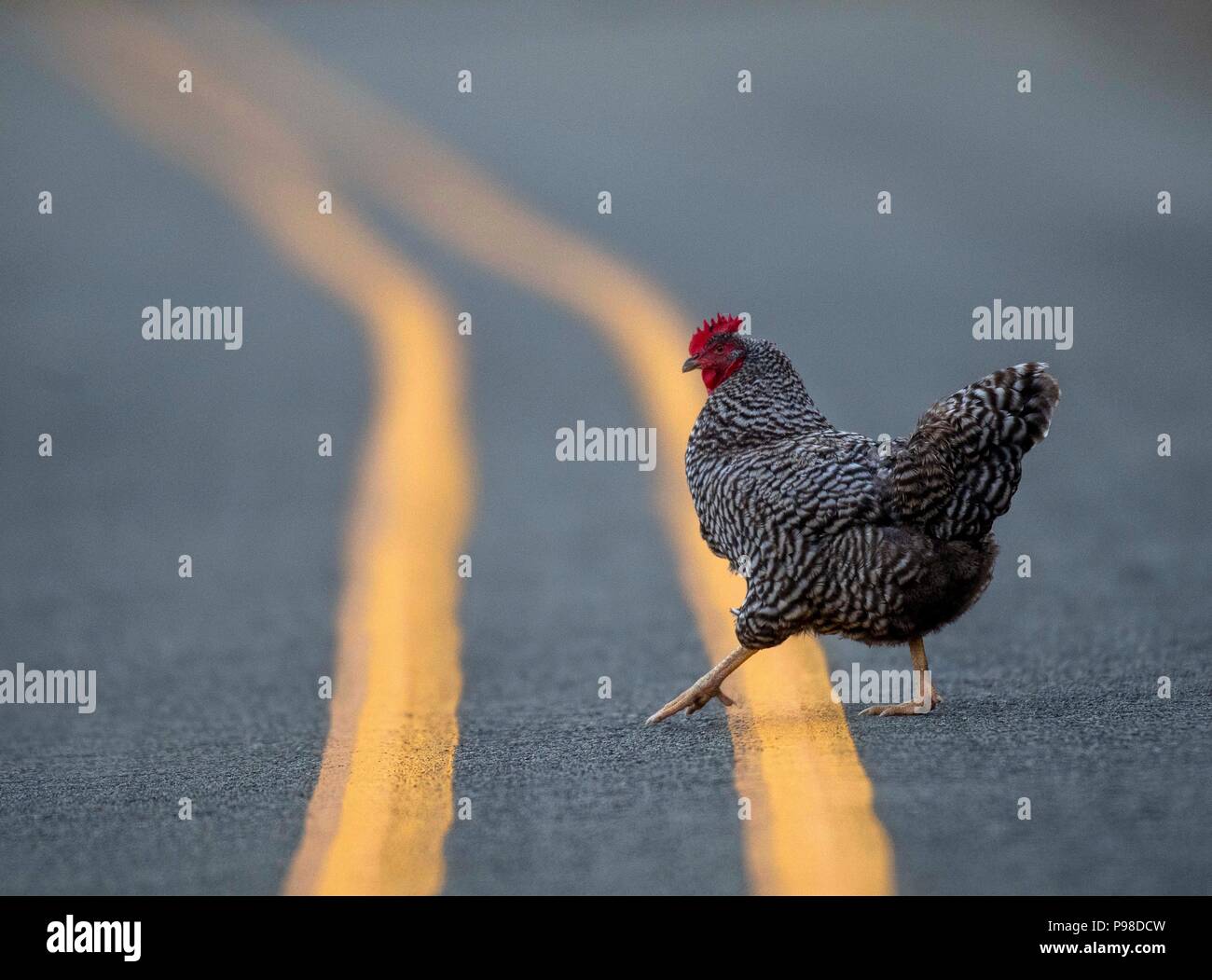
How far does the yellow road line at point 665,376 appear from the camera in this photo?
4839 mm

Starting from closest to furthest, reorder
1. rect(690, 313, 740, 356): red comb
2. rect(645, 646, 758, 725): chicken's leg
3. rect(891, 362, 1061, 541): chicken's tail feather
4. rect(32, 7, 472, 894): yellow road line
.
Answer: rect(32, 7, 472, 894): yellow road line
rect(891, 362, 1061, 541): chicken's tail feather
rect(645, 646, 758, 725): chicken's leg
rect(690, 313, 740, 356): red comb

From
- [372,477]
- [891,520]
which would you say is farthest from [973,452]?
[372,477]

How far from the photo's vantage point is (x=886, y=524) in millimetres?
6070

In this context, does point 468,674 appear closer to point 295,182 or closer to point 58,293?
point 58,293

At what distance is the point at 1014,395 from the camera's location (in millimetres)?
6000

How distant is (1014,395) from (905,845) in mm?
2069

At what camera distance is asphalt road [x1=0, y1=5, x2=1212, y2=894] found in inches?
205

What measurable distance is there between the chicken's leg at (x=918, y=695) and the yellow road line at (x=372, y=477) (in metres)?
1.77

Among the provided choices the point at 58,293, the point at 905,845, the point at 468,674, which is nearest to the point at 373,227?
the point at 58,293

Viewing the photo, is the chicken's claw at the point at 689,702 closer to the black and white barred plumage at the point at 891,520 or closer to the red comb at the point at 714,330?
the black and white barred plumage at the point at 891,520

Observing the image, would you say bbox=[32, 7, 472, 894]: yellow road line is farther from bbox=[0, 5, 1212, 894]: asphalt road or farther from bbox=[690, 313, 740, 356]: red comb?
bbox=[690, 313, 740, 356]: red comb

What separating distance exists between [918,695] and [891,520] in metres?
0.82

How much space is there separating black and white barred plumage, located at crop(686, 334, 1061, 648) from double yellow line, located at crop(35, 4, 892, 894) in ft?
1.66

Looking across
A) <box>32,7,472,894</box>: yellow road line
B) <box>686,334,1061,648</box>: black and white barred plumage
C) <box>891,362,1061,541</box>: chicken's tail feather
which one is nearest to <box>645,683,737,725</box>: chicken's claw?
<box>686,334,1061,648</box>: black and white barred plumage
